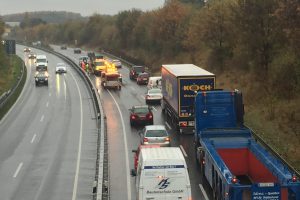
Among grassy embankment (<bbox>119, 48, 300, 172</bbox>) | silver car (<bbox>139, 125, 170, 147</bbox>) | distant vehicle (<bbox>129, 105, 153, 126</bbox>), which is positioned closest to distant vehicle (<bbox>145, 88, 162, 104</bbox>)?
grassy embankment (<bbox>119, 48, 300, 172</bbox>)

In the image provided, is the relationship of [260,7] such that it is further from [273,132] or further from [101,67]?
[101,67]

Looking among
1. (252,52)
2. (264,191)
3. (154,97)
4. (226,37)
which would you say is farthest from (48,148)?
(226,37)

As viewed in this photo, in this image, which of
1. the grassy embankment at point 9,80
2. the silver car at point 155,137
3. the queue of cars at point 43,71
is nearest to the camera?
the silver car at point 155,137

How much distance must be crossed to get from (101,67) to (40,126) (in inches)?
1533

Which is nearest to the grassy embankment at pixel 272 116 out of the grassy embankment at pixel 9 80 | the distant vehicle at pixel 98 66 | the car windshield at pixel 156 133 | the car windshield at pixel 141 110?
the car windshield at pixel 156 133

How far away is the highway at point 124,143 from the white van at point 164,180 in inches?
174

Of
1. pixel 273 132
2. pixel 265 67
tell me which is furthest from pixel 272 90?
pixel 273 132

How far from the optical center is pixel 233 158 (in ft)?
75.4

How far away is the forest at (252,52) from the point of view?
114 ft

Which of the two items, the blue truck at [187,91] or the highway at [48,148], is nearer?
the highway at [48,148]

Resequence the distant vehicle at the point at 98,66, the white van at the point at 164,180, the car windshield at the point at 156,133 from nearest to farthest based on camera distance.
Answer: the white van at the point at 164,180, the car windshield at the point at 156,133, the distant vehicle at the point at 98,66

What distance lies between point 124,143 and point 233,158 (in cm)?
1149

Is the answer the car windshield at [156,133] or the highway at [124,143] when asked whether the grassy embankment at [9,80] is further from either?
the car windshield at [156,133]

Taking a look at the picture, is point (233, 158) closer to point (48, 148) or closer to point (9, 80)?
point (48, 148)
